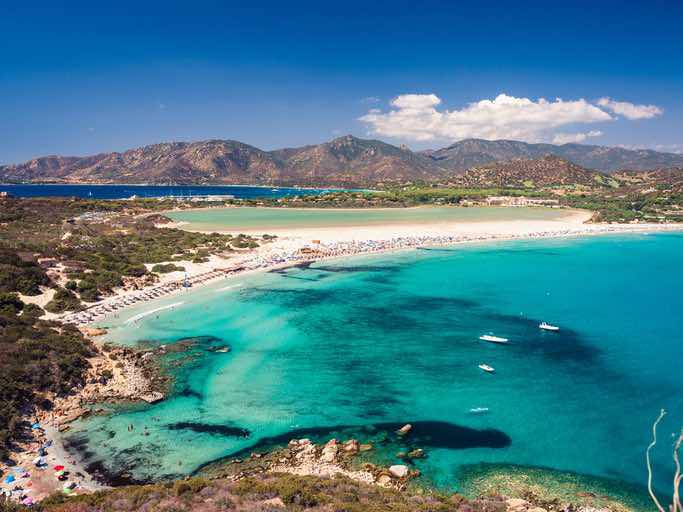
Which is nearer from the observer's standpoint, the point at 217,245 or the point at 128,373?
the point at 128,373

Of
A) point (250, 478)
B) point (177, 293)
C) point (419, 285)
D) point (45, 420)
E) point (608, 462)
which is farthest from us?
point (419, 285)

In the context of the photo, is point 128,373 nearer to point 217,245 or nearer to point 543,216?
point 217,245

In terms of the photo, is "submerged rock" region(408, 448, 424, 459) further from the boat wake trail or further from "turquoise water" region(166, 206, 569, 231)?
"turquoise water" region(166, 206, 569, 231)

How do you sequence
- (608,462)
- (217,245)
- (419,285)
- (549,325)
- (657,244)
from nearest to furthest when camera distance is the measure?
(608,462) → (549,325) → (419,285) → (217,245) → (657,244)

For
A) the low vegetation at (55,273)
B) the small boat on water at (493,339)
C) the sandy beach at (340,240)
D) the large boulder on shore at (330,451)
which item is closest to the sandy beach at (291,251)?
the sandy beach at (340,240)

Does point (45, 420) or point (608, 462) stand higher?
point (45, 420)

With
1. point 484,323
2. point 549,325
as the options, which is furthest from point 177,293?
point 549,325

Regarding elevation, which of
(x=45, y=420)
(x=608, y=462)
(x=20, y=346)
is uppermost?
(x=20, y=346)

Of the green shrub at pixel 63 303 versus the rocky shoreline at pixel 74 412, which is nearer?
the rocky shoreline at pixel 74 412

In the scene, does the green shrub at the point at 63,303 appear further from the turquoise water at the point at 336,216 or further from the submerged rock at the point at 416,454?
the turquoise water at the point at 336,216
